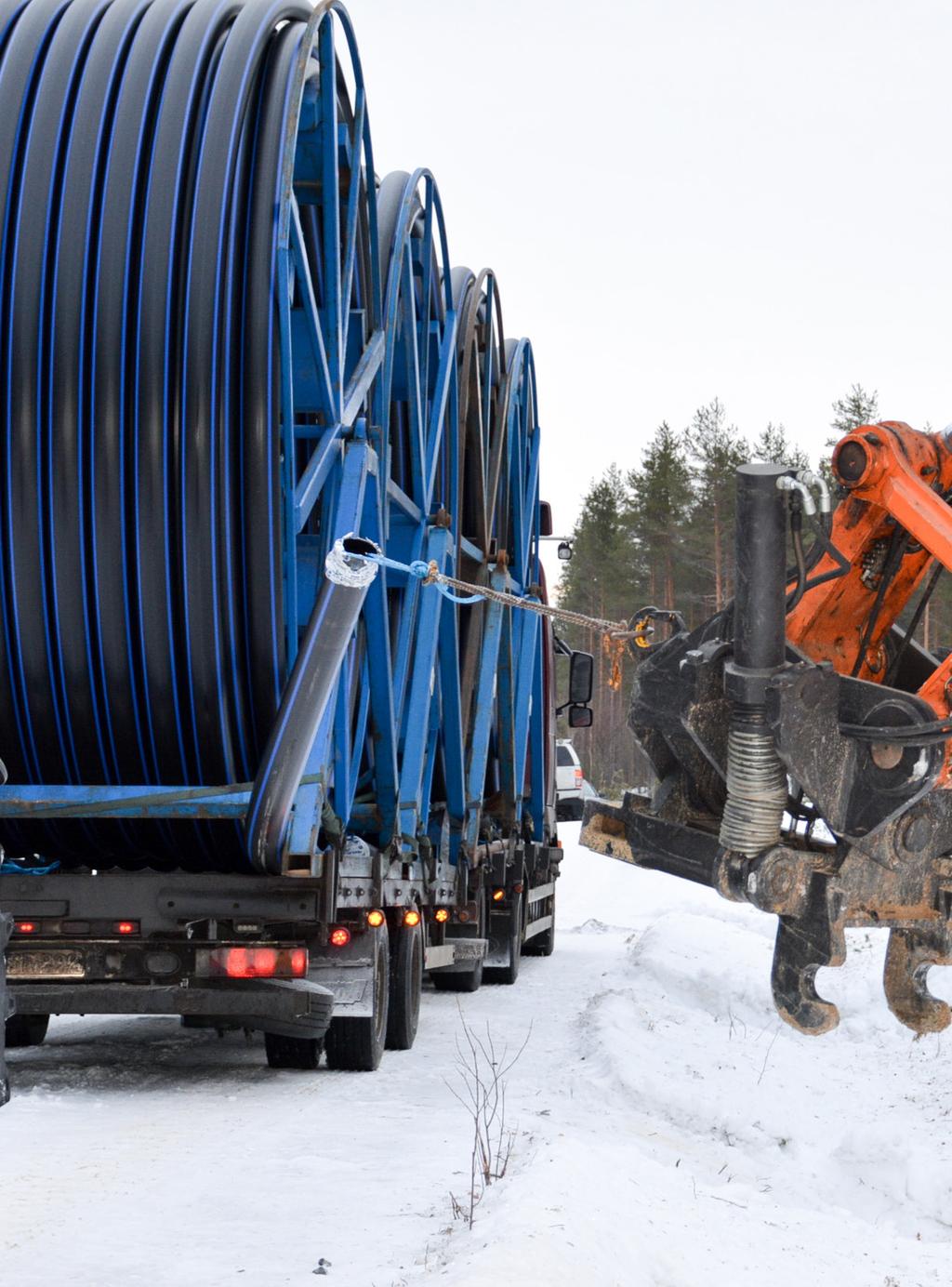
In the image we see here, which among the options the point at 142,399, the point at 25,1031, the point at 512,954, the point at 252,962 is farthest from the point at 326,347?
the point at 512,954

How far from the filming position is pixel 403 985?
9375mm

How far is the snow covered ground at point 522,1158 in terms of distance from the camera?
480 cm

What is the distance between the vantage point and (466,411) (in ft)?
37.9

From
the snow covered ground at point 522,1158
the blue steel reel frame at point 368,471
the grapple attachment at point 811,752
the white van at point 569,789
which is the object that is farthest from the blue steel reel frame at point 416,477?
the white van at point 569,789

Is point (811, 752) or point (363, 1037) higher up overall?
point (811, 752)

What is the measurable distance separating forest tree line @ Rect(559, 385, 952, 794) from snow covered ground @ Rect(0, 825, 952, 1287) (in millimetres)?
34200

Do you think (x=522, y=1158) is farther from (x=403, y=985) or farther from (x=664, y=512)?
(x=664, y=512)

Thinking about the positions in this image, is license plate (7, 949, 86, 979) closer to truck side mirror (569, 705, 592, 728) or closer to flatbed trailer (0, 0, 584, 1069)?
flatbed trailer (0, 0, 584, 1069)

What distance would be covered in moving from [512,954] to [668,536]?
3937 cm

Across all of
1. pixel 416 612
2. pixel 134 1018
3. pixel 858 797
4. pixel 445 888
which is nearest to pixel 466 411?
pixel 416 612

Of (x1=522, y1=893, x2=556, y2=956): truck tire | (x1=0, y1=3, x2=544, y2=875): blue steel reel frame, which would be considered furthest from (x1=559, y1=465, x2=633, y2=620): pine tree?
(x1=0, y1=3, x2=544, y2=875): blue steel reel frame

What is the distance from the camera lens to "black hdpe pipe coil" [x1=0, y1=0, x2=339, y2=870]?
676 centimetres

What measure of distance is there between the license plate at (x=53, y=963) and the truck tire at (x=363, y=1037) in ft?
4.74

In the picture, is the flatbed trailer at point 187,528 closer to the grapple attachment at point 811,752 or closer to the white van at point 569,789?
the grapple attachment at point 811,752
